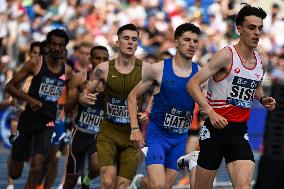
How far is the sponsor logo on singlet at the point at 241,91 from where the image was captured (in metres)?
9.24

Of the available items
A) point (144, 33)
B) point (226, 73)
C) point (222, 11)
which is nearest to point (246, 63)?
point (226, 73)

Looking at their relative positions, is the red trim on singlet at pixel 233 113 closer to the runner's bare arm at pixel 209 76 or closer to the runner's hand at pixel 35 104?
the runner's bare arm at pixel 209 76

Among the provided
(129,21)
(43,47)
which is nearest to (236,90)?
(43,47)

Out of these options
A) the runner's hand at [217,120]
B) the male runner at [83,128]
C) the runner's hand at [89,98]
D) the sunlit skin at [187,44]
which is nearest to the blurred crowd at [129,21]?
the male runner at [83,128]

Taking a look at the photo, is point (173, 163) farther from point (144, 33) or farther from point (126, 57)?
point (144, 33)

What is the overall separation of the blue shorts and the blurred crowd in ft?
41.3

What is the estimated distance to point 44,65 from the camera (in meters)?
12.7

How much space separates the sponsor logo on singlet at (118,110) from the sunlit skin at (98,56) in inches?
63.6

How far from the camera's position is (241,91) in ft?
30.4

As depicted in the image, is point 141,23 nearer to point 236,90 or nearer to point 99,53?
point 99,53

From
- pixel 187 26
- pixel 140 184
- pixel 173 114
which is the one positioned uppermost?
pixel 187 26

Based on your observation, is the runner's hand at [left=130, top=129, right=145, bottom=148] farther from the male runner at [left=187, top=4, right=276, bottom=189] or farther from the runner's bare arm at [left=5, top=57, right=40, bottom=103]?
the runner's bare arm at [left=5, top=57, right=40, bottom=103]

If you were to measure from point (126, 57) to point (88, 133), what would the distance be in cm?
203

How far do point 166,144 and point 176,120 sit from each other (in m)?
0.29
